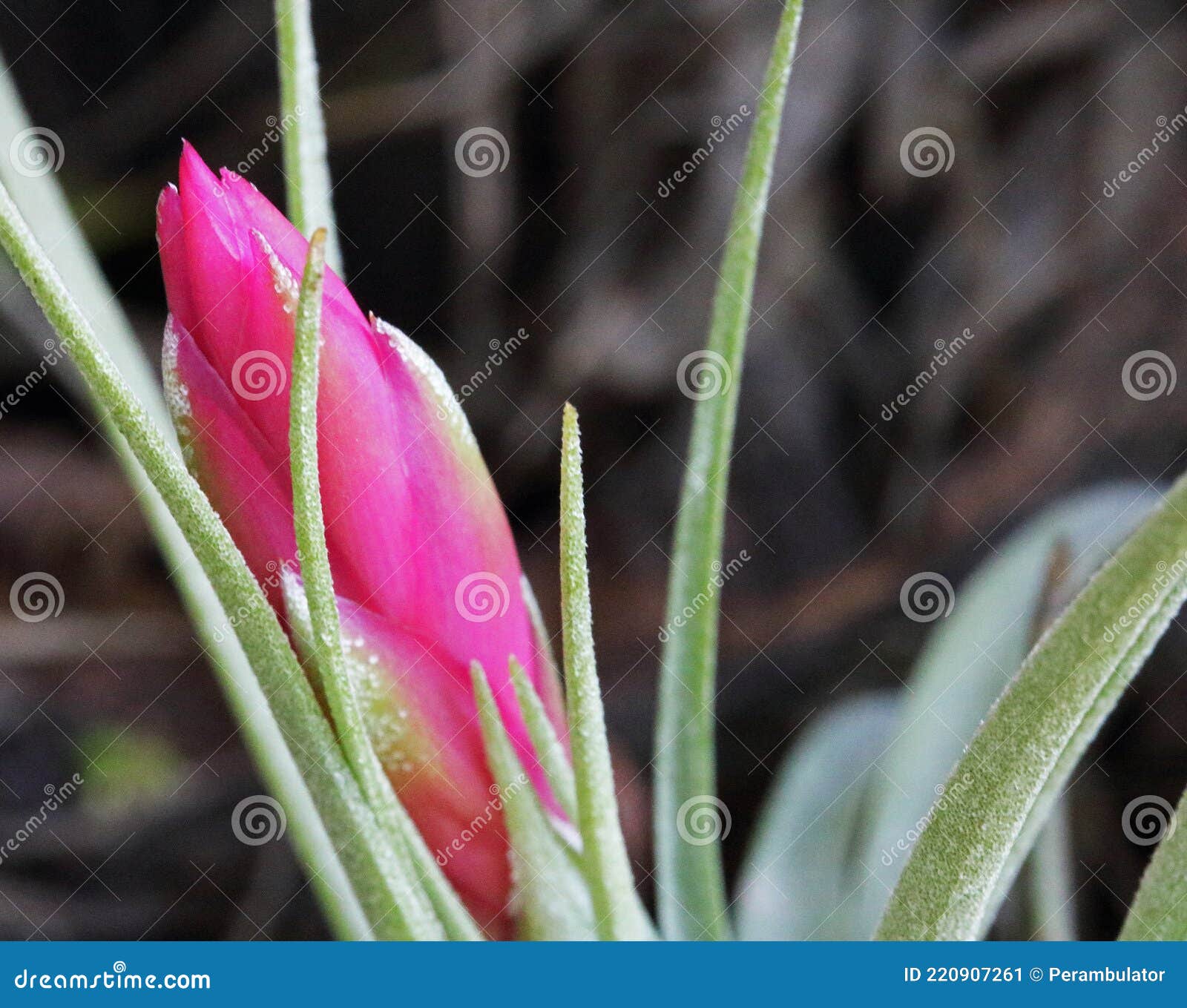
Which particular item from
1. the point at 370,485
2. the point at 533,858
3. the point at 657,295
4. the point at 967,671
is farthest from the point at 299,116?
the point at 657,295

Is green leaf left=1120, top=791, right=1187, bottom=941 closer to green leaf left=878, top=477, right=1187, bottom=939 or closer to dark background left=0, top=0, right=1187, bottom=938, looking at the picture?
green leaf left=878, top=477, right=1187, bottom=939

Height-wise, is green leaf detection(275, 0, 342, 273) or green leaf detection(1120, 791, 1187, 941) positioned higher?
green leaf detection(275, 0, 342, 273)

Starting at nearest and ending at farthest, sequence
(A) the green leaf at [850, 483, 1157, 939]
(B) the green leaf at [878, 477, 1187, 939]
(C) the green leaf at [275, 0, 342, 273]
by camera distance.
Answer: (B) the green leaf at [878, 477, 1187, 939] < (C) the green leaf at [275, 0, 342, 273] < (A) the green leaf at [850, 483, 1157, 939]

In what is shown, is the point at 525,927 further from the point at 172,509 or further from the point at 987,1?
the point at 987,1

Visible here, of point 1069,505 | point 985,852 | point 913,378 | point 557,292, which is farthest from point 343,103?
point 985,852

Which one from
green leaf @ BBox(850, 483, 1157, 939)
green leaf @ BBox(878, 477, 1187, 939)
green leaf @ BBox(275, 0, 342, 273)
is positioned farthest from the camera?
green leaf @ BBox(850, 483, 1157, 939)

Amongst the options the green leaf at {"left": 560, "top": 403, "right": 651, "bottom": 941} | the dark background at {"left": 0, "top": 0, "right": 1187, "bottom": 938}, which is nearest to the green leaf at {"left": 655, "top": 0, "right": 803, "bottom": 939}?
the green leaf at {"left": 560, "top": 403, "right": 651, "bottom": 941}

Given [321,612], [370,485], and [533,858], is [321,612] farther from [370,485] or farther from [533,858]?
[533,858]
